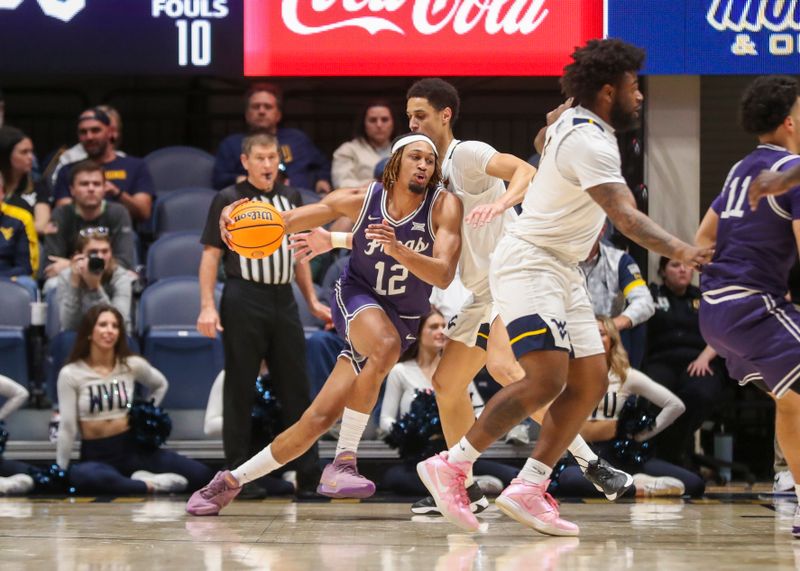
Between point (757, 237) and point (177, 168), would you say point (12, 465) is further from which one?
point (757, 237)

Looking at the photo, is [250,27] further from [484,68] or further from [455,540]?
[455,540]

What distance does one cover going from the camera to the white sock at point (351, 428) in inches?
231

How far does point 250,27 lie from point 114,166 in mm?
1496

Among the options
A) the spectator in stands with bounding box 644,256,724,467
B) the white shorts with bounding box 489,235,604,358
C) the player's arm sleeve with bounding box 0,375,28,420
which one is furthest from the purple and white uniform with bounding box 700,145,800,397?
the player's arm sleeve with bounding box 0,375,28,420

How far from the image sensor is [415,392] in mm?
7887

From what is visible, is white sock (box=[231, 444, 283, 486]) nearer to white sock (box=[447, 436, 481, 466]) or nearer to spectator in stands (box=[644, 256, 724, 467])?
white sock (box=[447, 436, 481, 466])

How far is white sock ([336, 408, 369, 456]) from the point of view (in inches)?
231

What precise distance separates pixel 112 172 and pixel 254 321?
9.00 ft

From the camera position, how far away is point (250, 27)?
29.4 feet

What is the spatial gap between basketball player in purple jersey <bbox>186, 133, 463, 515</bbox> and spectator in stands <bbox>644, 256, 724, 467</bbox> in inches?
113

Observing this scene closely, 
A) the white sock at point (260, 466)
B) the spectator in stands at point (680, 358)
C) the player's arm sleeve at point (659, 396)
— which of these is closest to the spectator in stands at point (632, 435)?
the player's arm sleeve at point (659, 396)

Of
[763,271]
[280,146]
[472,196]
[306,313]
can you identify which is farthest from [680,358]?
[763,271]

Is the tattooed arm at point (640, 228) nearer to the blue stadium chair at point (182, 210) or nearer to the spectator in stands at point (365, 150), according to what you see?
the spectator in stands at point (365, 150)

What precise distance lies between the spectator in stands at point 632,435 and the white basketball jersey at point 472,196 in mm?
1689
